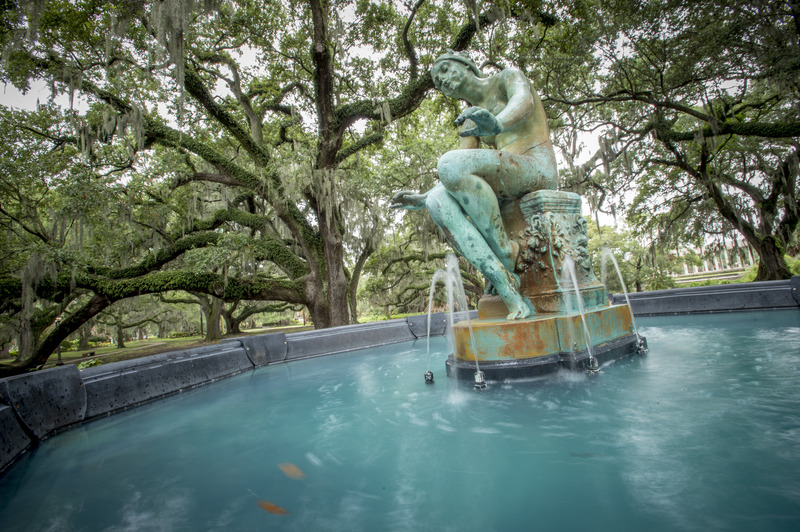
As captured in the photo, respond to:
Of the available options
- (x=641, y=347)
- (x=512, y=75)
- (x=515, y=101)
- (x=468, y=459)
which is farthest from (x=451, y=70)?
(x=468, y=459)

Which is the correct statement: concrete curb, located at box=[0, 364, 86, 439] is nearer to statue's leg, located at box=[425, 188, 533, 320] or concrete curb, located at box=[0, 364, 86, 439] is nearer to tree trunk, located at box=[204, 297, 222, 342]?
statue's leg, located at box=[425, 188, 533, 320]

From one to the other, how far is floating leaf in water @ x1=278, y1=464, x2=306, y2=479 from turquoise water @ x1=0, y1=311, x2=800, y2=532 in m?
0.03

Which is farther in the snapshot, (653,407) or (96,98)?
(96,98)

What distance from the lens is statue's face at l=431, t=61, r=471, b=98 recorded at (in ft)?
10.6

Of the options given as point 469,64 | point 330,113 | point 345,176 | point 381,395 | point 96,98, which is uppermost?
point 96,98

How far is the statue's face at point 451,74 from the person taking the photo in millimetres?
3240

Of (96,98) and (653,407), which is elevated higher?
(96,98)

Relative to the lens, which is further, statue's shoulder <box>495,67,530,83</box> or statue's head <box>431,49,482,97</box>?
statue's head <box>431,49,482,97</box>

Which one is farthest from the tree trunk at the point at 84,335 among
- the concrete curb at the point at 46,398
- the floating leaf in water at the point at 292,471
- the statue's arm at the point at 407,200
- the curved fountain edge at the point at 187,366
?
the floating leaf in water at the point at 292,471

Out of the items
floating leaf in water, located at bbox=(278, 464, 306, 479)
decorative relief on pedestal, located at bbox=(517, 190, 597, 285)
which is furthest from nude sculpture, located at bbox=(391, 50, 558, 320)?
floating leaf in water, located at bbox=(278, 464, 306, 479)

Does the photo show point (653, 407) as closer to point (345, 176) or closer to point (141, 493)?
point (141, 493)

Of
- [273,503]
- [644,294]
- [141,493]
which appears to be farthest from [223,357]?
[644,294]

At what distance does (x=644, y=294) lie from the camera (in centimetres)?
618

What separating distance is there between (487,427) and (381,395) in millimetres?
1007
